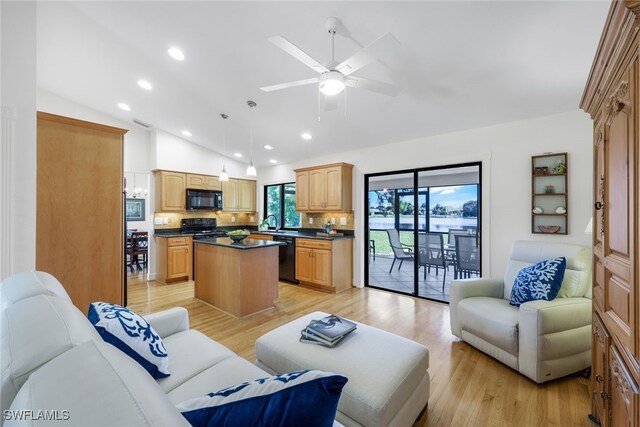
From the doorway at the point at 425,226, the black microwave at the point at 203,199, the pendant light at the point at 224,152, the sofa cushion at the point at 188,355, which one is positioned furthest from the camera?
the black microwave at the point at 203,199

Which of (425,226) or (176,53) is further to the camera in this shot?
(425,226)

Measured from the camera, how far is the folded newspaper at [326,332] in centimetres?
168

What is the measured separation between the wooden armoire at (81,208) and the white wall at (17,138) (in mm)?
250

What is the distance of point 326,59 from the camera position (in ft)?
8.82

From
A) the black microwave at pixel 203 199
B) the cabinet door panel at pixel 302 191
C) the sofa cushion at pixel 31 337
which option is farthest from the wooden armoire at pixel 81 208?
the cabinet door panel at pixel 302 191

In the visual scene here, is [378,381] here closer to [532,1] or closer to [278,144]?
[532,1]

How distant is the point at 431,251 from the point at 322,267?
70.7 inches

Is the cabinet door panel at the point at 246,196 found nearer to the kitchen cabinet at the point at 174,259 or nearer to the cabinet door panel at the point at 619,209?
the kitchen cabinet at the point at 174,259

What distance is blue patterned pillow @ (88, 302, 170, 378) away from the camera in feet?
3.93

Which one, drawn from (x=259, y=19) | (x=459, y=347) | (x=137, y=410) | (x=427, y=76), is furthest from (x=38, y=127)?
(x=459, y=347)

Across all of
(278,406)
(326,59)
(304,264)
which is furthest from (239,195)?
(278,406)

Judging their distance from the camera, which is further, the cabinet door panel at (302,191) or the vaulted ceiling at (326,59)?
the cabinet door panel at (302,191)

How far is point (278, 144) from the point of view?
5148mm

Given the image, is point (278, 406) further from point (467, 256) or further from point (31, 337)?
point (467, 256)
